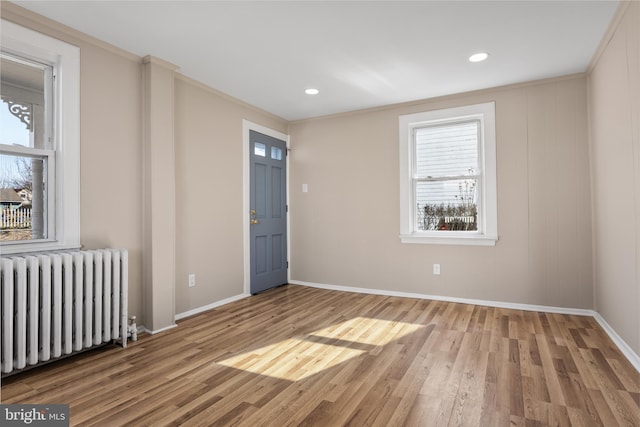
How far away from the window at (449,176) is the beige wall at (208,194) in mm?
2151

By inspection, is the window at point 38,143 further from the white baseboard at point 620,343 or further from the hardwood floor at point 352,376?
the white baseboard at point 620,343

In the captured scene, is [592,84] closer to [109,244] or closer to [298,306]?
[298,306]

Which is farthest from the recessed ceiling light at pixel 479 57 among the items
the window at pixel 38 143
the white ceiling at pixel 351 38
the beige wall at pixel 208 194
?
the window at pixel 38 143

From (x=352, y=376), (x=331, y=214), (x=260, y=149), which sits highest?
(x=260, y=149)

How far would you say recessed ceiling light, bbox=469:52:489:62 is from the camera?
3047 millimetres

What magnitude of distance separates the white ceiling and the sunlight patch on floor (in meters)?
2.53

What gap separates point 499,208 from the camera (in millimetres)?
3852

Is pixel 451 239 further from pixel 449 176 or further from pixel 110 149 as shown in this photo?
pixel 110 149

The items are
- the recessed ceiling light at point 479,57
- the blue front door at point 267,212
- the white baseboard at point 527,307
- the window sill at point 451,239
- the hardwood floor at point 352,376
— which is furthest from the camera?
the blue front door at point 267,212

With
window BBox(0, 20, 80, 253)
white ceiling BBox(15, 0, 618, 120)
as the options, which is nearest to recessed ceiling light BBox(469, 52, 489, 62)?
white ceiling BBox(15, 0, 618, 120)

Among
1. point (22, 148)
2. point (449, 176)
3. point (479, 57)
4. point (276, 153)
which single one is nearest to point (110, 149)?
point (22, 148)

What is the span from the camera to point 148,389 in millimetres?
2074

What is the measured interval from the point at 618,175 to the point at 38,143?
14.7 feet

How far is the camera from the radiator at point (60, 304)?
2141mm
